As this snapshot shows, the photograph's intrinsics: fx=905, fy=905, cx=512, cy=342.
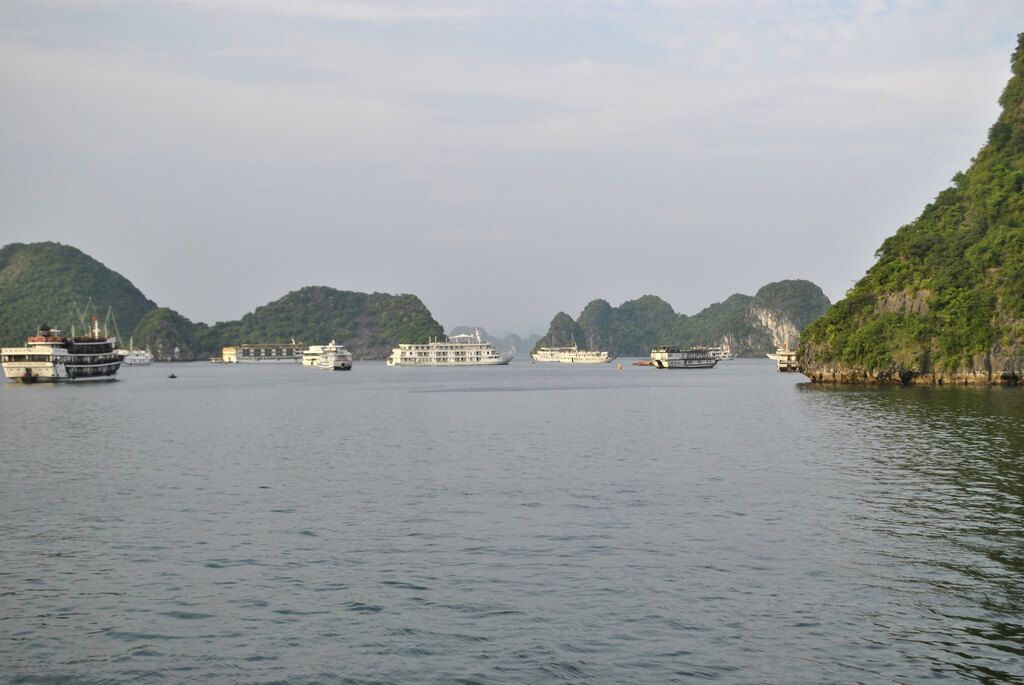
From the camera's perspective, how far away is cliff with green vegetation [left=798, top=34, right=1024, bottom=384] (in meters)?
121

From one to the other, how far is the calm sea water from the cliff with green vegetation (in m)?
71.3

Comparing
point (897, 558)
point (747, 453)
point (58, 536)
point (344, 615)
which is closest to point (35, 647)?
point (344, 615)

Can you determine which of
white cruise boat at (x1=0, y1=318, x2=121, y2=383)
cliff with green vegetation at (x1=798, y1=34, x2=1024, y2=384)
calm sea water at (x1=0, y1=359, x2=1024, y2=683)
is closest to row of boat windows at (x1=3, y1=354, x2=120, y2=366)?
white cruise boat at (x1=0, y1=318, x2=121, y2=383)

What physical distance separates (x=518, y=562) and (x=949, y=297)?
119m

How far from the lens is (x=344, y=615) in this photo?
21.7 metres

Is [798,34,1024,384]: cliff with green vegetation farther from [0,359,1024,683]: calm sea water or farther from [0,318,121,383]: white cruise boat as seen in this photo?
[0,318,121,383]: white cruise boat

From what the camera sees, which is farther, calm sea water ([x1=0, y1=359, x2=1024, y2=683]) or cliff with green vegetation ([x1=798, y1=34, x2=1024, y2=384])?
cliff with green vegetation ([x1=798, y1=34, x2=1024, y2=384])

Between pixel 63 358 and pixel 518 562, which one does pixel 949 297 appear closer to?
pixel 518 562

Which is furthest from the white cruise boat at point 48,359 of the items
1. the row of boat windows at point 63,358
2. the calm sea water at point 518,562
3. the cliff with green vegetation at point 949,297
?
the cliff with green vegetation at point 949,297

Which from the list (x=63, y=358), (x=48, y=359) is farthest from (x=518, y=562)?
(x=63, y=358)

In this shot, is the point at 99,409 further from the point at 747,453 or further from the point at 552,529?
the point at 552,529

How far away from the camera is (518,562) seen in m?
26.4

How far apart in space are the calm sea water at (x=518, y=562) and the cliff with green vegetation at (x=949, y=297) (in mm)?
71309

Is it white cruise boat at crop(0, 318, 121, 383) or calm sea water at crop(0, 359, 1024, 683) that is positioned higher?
white cruise boat at crop(0, 318, 121, 383)
